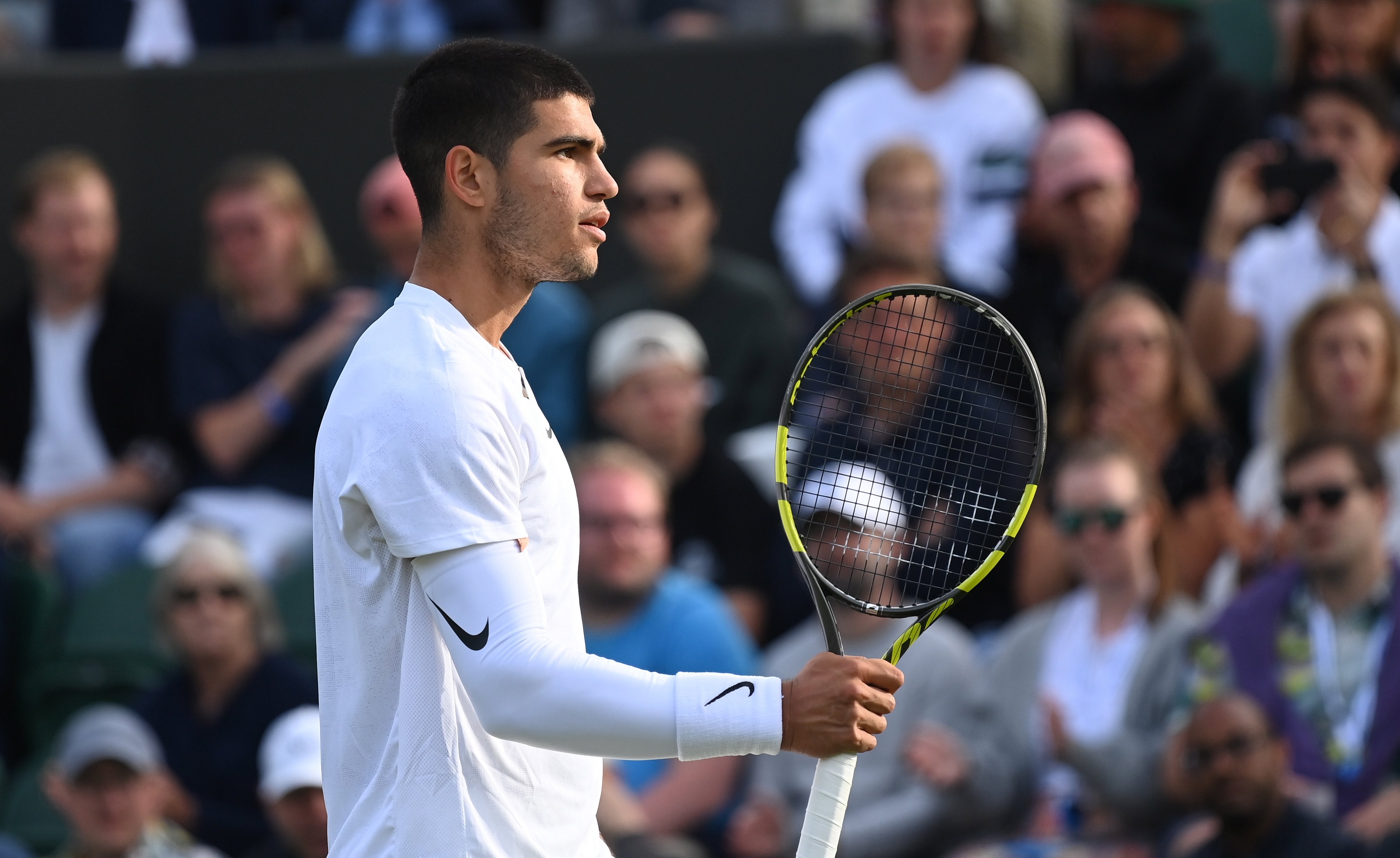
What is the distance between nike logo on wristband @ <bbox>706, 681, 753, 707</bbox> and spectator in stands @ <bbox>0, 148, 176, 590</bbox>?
5915mm

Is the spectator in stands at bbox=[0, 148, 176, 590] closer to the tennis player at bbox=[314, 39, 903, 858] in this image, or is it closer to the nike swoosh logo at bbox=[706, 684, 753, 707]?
the tennis player at bbox=[314, 39, 903, 858]

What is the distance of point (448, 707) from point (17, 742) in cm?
547

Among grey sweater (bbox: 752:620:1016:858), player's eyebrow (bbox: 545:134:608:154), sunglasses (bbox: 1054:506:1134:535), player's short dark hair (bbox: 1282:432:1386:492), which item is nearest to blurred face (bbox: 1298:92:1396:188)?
player's short dark hair (bbox: 1282:432:1386:492)

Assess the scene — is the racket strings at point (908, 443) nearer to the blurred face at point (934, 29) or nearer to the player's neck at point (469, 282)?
the blurred face at point (934, 29)

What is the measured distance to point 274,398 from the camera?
796 cm

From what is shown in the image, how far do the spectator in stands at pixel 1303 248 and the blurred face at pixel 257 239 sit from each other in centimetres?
356

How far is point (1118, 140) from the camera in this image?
782 centimetres

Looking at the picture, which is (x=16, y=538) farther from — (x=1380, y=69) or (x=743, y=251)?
(x=1380, y=69)

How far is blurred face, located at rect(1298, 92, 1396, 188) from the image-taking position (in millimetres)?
7164

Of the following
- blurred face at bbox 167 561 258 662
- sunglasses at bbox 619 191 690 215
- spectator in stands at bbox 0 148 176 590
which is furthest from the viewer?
spectator in stands at bbox 0 148 176 590

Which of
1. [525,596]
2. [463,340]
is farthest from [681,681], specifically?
[463,340]

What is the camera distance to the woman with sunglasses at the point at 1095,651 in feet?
19.6

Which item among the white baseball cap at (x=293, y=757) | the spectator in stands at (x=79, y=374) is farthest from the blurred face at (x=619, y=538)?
the spectator in stands at (x=79, y=374)

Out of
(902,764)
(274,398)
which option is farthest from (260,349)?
(902,764)
